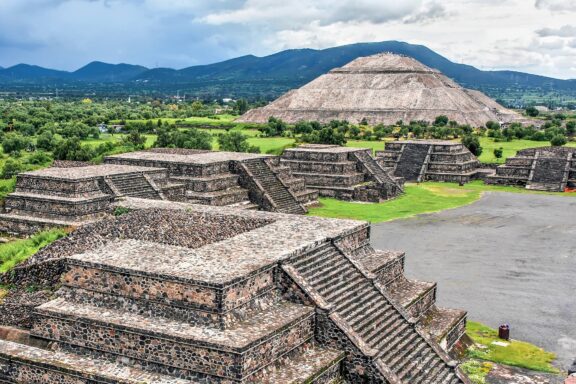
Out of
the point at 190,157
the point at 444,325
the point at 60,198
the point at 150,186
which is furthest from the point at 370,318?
the point at 190,157

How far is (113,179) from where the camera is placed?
2623cm

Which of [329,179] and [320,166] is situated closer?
[329,179]

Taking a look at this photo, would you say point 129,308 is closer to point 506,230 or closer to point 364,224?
point 364,224

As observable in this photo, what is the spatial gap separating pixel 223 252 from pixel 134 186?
13.7 metres

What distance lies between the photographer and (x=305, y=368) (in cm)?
1211

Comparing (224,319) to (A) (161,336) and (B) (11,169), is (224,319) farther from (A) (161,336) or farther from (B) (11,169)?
(B) (11,169)

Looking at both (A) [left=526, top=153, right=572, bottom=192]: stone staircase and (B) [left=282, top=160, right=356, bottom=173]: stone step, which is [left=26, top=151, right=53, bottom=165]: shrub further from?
(A) [left=526, top=153, right=572, bottom=192]: stone staircase

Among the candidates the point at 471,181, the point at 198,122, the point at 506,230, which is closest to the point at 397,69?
the point at 198,122

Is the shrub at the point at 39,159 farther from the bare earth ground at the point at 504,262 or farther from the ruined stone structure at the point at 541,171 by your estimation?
the ruined stone structure at the point at 541,171

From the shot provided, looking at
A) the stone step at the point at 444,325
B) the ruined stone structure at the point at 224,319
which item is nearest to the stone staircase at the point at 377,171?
the stone step at the point at 444,325

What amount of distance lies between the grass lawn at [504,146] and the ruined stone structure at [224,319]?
4531cm

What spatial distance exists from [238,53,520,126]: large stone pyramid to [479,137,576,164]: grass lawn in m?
20.9

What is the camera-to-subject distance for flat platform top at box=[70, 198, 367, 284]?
41.7ft

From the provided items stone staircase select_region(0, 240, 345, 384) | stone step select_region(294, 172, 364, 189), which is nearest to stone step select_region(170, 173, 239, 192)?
stone step select_region(294, 172, 364, 189)
